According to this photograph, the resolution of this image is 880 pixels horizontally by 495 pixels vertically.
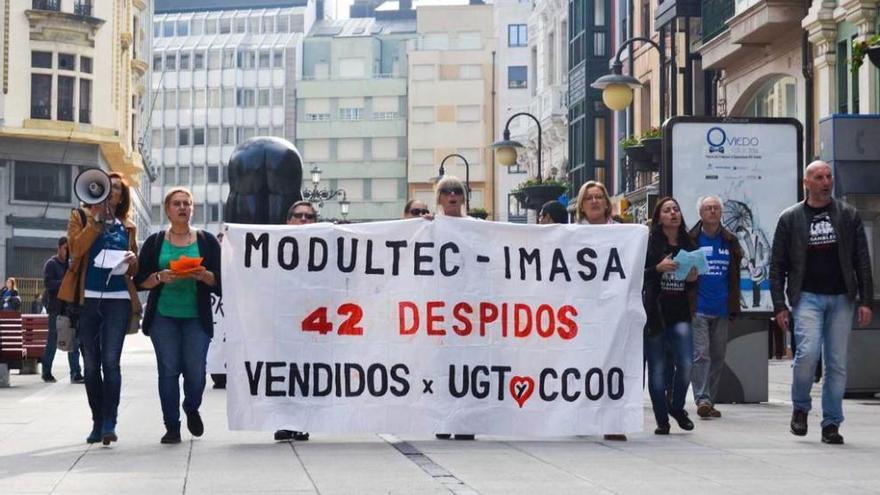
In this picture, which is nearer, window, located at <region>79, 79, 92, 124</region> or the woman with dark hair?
the woman with dark hair

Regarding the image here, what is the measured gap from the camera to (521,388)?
495 inches

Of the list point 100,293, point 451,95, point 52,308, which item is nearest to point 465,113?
point 451,95

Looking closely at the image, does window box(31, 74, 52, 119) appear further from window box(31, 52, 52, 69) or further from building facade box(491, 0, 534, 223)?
building facade box(491, 0, 534, 223)

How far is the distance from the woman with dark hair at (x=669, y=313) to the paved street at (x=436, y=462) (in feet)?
1.37

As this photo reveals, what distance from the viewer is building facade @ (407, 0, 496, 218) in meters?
125

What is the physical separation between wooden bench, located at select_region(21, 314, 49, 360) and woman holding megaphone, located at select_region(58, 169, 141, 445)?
1147 cm

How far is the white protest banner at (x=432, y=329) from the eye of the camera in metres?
12.3

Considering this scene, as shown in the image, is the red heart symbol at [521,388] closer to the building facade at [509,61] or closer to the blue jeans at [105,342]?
the blue jeans at [105,342]

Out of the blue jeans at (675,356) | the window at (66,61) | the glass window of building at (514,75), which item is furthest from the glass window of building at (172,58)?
the blue jeans at (675,356)

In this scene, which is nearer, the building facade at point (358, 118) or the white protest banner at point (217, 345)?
the white protest banner at point (217, 345)

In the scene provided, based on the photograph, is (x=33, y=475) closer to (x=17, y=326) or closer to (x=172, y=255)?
(x=172, y=255)

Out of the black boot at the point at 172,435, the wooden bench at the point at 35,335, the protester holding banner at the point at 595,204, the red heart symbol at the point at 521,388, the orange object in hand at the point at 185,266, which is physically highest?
the protester holding banner at the point at 595,204

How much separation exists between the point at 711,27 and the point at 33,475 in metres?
29.1

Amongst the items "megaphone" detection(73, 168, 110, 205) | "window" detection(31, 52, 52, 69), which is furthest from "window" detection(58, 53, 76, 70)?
"megaphone" detection(73, 168, 110, 205)
